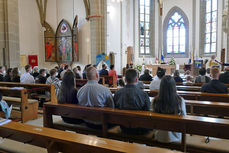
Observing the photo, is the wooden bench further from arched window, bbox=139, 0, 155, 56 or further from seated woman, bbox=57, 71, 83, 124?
arched window, bbox=139, 0, 155, 56

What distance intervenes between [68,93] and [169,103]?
1.72 metres

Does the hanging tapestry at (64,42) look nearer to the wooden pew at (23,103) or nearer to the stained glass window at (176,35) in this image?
the wooden pew at (23,103)

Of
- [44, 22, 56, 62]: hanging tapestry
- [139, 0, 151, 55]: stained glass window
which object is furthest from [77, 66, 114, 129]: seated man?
[139, 0, 151, 55]: stained glass window

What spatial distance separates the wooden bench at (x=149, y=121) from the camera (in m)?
2.26

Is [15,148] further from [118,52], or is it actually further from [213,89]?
[118,52]

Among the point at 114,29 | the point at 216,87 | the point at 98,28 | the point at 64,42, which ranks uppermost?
the point at 114,29

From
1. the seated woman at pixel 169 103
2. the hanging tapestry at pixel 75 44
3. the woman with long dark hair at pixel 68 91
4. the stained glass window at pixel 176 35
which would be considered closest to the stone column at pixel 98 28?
the hanging tapestry at pixel 75 44

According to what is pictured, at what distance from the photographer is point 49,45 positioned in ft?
49.3

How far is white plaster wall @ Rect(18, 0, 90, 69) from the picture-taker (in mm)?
13859

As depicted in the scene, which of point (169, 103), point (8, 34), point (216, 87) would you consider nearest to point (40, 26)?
point (8, 34)

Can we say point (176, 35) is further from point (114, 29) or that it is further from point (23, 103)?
point (23, 103)

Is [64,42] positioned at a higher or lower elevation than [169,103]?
higher

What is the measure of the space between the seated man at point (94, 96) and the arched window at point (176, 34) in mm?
16913

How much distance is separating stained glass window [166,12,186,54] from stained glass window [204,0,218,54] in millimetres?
2210
